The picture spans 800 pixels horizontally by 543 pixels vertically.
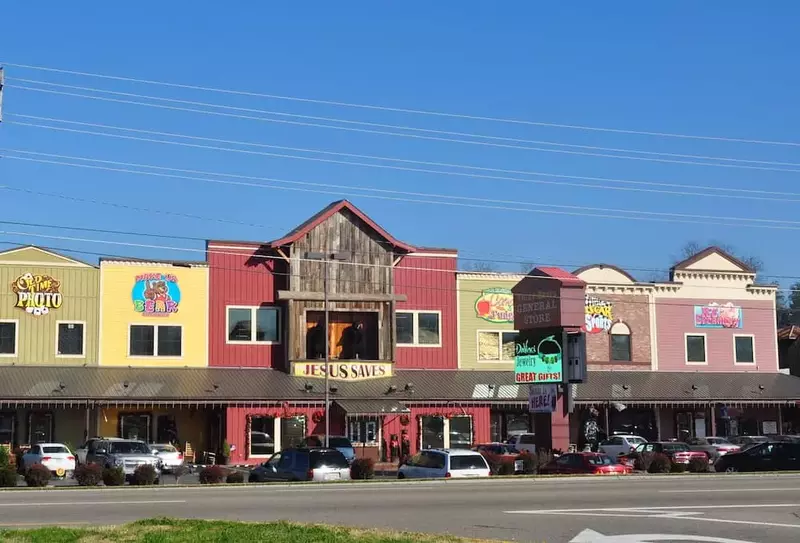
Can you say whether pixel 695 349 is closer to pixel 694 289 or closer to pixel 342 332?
pixel 694 289

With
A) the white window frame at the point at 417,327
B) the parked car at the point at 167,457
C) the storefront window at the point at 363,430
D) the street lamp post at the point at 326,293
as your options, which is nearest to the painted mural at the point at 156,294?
the street lamp post at the point at 326,293

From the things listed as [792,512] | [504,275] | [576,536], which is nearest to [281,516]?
[576,536]

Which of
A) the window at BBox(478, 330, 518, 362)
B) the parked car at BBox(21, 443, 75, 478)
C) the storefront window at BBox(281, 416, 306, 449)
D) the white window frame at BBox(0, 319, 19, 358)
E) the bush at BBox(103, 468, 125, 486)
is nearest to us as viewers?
the bush at BBox(103, 468, 125, 486)

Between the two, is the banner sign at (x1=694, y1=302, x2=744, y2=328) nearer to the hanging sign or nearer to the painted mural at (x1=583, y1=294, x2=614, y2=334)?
the painted mural at (x1=583, y1=294, x2=614, y2=334)

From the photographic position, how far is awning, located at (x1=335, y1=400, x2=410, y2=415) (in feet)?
156

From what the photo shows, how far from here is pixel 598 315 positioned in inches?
2191

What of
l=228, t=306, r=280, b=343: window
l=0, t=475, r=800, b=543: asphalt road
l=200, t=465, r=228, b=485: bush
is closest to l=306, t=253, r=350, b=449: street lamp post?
l=228, t=306, r=280, b=343: window

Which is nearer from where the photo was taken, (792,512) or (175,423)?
(792,512)

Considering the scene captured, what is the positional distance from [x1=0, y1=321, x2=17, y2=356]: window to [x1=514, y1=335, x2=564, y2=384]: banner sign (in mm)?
21722

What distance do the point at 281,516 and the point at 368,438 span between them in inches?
1201

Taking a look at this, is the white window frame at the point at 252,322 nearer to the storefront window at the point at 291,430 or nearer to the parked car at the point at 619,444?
the storefront window at the point at 291,430

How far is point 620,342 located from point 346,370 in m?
14.9

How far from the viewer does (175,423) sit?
49.1 meters

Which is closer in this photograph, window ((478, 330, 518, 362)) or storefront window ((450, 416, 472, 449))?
storefront window ((450, 416, 472, 449))
